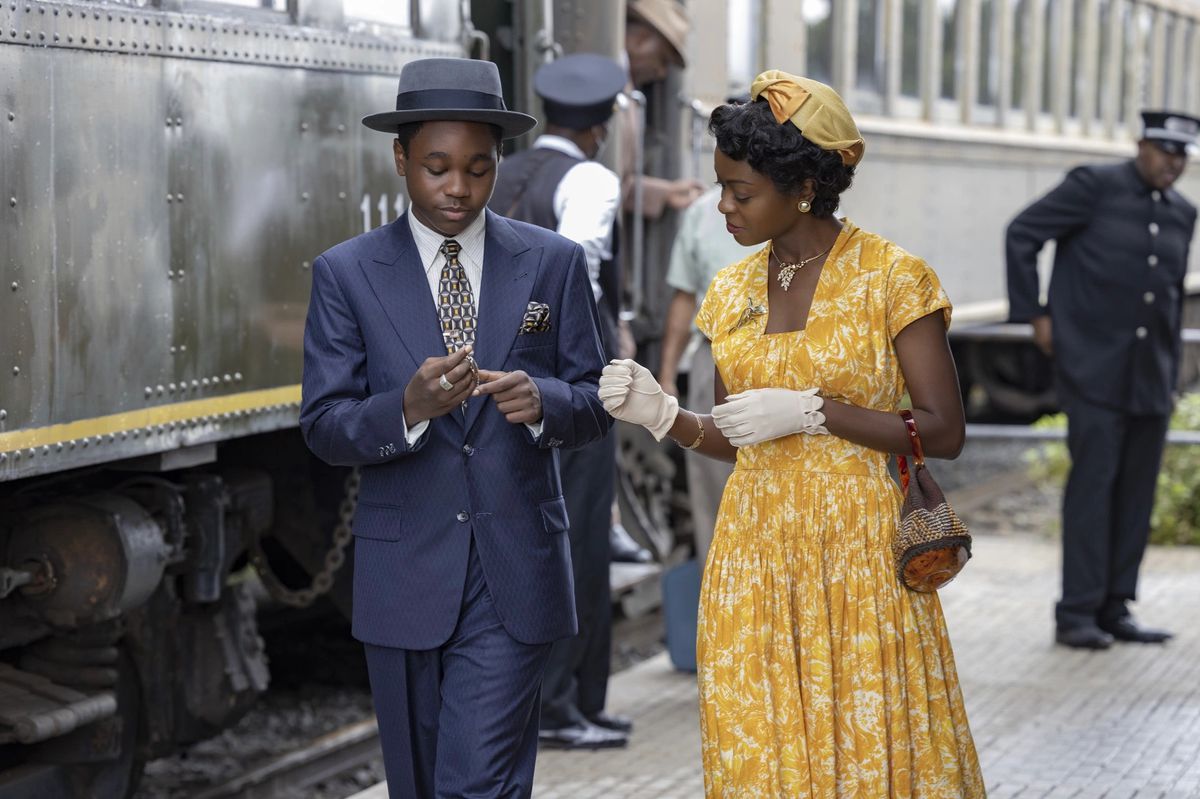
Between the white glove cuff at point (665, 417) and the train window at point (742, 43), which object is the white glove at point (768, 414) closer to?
the white glove cuff at point (665, 417)

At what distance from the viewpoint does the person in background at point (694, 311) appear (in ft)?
20.2

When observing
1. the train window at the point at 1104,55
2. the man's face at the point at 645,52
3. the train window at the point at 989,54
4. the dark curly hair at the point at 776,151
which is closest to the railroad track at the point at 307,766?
the dark curly hair at the point at 776,151

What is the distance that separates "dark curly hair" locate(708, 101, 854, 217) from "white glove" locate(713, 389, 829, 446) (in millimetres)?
373

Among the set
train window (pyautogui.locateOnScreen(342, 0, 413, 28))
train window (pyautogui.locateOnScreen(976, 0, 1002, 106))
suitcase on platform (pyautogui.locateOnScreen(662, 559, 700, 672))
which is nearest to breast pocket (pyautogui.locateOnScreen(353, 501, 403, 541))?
train window (pyautogui.locateOnScreen(342, 0, 413, 28))

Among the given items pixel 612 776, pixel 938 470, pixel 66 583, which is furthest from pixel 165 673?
pixel 938 470

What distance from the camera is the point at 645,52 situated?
7812mm

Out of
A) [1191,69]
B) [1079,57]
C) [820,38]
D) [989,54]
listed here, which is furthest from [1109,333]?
[1191,69]

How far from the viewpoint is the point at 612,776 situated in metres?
5.44

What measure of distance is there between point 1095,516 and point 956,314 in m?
4.14

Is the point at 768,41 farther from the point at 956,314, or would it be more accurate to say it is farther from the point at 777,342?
the point at 777,342

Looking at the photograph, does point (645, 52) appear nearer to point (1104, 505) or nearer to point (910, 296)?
point (1104, 505)

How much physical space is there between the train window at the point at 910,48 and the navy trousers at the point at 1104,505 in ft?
13.6

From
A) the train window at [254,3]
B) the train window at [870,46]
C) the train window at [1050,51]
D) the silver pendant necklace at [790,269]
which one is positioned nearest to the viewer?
the silver pendant necklace at [790,269]

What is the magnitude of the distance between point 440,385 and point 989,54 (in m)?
10.1
